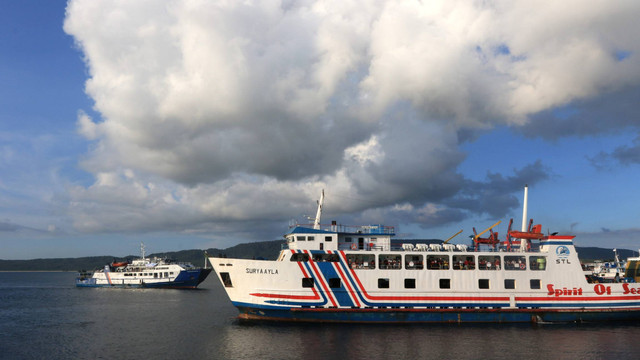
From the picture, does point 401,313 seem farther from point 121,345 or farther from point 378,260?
point 121,345

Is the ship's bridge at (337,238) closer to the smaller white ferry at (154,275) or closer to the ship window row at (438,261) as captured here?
the ship window row at (438,261)

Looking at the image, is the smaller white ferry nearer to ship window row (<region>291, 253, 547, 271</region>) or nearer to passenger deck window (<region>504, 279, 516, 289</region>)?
ship window row (<region>291, 253, 547, 271</region>)

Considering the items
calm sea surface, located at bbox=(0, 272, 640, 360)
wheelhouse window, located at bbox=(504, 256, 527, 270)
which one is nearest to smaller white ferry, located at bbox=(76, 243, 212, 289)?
calm sea surface, located at bbox=(0, 272, 640, 360)

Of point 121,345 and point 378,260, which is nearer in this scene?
point 121,345

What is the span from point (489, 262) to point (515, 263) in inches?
104

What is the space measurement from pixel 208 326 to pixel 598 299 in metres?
35.4

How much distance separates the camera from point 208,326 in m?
41.7

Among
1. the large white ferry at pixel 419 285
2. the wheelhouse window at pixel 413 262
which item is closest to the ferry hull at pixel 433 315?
the large white ferry at pixel 419 285

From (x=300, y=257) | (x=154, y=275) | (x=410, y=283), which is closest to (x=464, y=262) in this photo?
(x=410, y=283)

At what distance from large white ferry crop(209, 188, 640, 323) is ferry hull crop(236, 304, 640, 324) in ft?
0.28

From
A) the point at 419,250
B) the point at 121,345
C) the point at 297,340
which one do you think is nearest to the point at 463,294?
the point at 419,250

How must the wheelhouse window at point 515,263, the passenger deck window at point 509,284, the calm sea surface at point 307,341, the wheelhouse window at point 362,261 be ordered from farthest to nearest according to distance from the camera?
1. the wheelhouse window at point 515,263
2. the passenger deck window at point 509,284
3. the wheelhouse window at point 362,261
4. the calm sea surface at point 307,341

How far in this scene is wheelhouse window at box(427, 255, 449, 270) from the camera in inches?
1518

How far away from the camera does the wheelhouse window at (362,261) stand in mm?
38312
